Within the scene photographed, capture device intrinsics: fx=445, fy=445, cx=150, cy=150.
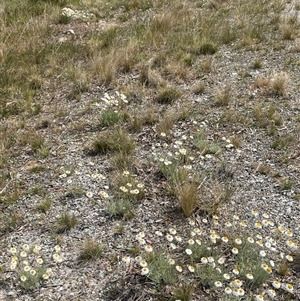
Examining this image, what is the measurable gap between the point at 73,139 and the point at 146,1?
6.50 meters

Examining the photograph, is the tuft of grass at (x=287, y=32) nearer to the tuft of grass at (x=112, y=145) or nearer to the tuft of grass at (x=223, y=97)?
the tuft of grass at (x=223, y=97)

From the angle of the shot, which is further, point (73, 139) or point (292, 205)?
point (73, 139)

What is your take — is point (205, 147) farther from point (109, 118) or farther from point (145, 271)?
point (145, 271)

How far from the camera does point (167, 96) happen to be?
7.01 m

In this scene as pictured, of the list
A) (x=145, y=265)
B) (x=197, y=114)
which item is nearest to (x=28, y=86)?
(x=197, y=114)

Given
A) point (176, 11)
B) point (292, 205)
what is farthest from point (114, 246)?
point (176, 11)

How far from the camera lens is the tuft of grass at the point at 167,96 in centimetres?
701

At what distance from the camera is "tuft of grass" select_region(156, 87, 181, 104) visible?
23.0 ft

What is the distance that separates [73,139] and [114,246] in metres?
2.12

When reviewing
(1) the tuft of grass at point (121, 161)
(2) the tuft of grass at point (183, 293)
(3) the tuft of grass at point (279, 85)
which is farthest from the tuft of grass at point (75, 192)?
(3) the tuft of grass at point (279, 85)

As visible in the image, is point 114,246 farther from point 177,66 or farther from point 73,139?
point 177,66

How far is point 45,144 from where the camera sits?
604cm

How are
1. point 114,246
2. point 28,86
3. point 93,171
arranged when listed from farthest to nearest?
point 28,86, point 93,171, point 114,246

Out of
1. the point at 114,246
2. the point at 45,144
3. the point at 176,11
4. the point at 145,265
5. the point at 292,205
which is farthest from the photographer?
the point at 176,11
